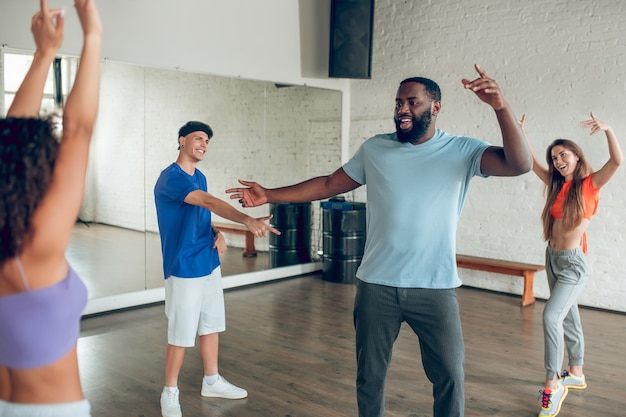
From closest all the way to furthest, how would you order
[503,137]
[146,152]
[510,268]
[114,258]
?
1. [503,137]
2. [114,258]
3. [146,152]
4. [510,268]

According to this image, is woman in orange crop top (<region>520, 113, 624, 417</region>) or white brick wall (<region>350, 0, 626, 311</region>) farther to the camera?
white brick wall (<region>350, 0, 626, 311</region>)

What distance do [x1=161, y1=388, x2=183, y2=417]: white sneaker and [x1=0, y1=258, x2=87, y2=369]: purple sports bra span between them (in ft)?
6.90

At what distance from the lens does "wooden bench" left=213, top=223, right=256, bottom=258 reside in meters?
7.15

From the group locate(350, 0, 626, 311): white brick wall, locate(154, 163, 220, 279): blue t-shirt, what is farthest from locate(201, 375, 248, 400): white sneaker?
locate(350, 0, 626, 311): white brick wall

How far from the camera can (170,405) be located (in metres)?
3.40

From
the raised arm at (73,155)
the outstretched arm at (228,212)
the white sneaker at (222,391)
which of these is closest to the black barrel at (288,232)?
the white sneaker at (222,391)

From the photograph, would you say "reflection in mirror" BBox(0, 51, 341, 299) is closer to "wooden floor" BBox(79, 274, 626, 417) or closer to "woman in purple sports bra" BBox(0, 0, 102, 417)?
"wooden floor" BBox(79, 274, 626, 417)

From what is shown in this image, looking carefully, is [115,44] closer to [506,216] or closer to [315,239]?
[315,239]

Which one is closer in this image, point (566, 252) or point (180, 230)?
point (180, 230)

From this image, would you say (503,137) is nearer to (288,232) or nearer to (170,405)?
(170,405)

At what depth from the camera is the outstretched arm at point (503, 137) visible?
2213mm

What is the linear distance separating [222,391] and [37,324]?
248 centimetres

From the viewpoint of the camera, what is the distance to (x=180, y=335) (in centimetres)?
338

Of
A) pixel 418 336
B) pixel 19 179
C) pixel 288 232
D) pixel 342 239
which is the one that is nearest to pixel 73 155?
pixel 19 179
